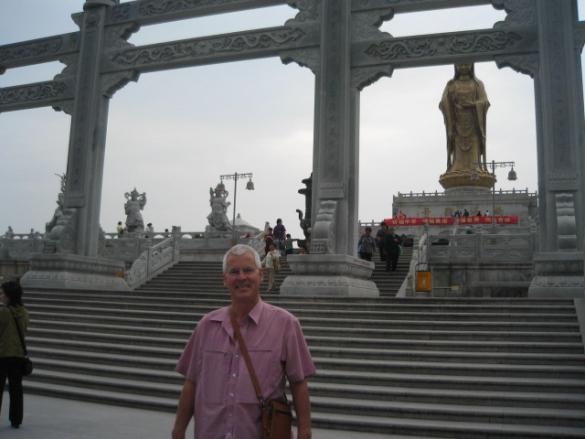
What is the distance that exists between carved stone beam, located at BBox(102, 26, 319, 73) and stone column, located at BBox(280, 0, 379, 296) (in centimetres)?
58

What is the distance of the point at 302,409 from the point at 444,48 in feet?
33.4

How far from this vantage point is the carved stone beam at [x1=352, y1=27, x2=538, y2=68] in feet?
36.6

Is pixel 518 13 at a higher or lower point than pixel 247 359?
higher

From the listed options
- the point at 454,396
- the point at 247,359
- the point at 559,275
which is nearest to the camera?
the point at 247,359

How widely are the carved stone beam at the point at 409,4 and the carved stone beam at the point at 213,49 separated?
3.36 feet

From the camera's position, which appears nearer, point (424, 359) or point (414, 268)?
point (424, 359)

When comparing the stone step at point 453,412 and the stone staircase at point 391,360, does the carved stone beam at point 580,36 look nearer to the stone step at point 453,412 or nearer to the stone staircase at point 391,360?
the stone staircase at point 391,360

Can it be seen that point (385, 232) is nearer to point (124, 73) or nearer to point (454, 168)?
point (124, 73)

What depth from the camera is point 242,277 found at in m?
2.76

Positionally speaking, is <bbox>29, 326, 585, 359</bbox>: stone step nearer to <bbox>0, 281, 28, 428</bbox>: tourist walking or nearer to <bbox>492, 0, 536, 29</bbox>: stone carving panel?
<bbox>0, 281, 28, 428</bbox>: tourist walking

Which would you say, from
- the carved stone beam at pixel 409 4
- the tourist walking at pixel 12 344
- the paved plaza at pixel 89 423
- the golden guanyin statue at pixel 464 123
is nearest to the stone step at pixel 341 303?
the paved plaza at pixel 89 423

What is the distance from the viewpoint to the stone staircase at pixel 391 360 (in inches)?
235

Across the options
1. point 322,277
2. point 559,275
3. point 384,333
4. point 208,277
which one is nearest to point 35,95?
point 208,277

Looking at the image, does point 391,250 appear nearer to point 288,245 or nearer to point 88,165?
point 288,245
